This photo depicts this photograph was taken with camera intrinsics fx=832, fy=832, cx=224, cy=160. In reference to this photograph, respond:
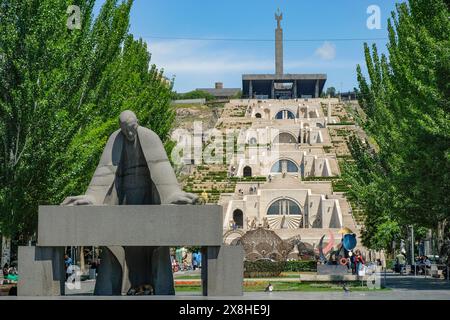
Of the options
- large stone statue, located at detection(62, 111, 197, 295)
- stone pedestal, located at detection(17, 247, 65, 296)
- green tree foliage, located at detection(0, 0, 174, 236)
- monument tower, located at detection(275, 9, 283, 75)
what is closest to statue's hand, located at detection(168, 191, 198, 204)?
large stone statue, located at detection(62, 111, 197, 295)

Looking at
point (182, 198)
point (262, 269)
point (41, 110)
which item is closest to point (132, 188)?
point (182, 198)

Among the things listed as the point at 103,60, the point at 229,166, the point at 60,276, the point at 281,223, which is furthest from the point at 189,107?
the point at 60,276

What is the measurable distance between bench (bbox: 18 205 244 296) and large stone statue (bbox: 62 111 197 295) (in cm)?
61

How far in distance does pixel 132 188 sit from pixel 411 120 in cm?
1167

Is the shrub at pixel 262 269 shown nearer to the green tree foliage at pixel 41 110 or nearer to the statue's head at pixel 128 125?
the green tree foliage at pixel 41 110

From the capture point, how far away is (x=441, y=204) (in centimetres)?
2267

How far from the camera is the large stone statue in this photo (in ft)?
41.3

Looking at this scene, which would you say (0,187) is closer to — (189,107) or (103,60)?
(103,60)

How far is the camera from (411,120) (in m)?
22.5

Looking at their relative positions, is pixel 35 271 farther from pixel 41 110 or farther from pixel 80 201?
pixel 41 110

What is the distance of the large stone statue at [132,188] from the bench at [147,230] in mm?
606

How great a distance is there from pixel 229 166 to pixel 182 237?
248ft

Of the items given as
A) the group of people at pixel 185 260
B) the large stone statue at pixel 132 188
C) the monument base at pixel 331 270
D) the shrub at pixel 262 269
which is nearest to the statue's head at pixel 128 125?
the large stone statue at pixel 132 188
